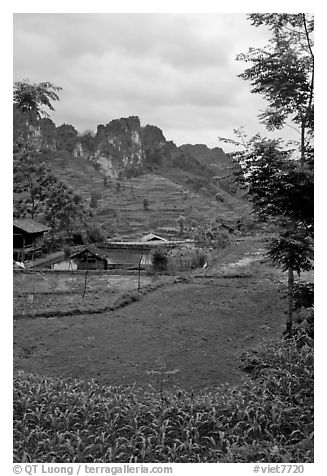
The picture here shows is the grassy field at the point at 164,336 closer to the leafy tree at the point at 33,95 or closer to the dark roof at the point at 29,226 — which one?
the leafy tree at the point at 33,95

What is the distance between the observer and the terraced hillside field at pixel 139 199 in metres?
18.1

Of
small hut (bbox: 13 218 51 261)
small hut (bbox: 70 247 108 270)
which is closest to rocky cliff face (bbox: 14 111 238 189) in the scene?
small hut (bbox: 13 218 51 261)

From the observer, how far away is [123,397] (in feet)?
11.2

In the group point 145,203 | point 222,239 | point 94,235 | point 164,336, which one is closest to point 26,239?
point 94,235

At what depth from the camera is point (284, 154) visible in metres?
3.81

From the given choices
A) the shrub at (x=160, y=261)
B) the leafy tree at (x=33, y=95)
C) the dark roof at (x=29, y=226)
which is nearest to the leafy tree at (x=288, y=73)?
the leafy tree at (x=33, y=95)

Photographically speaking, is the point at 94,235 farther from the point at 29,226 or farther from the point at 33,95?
the point at 33,95

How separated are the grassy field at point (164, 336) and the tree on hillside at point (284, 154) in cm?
109

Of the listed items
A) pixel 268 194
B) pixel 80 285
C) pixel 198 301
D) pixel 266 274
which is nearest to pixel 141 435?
pixel 268 194

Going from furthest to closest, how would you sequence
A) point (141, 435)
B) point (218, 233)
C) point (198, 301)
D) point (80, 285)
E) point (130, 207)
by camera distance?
point (130, 207)
point (218, 233)
point (80, 285)
point (198, 301)
point (141, 435)

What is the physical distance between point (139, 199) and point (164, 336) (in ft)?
58.2

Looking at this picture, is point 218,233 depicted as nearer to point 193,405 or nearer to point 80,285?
point 80,285

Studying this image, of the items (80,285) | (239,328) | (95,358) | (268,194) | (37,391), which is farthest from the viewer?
(80,285)

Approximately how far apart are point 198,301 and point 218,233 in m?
8.76
